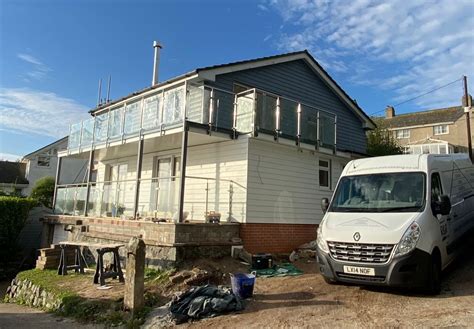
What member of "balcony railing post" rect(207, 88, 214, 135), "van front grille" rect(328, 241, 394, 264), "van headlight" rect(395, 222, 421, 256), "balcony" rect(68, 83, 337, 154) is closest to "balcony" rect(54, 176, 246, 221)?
"balcony railing post" rect(207, 88, 214, 135)

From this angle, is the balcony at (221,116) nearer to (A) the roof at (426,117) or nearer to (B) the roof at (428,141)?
(B) the roof at (428,141)

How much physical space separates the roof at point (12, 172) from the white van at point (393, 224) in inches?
1532

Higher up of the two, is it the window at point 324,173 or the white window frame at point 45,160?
the white window frame at point 45,160

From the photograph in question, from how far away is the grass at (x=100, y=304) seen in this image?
7.56 m

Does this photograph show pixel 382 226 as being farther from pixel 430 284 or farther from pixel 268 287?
pixel 268 287

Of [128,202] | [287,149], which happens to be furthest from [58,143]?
[287,149]

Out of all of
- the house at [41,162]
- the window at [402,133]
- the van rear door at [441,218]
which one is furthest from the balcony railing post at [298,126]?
the window at [402,133]

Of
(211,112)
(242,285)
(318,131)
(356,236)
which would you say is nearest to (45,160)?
(211,112)

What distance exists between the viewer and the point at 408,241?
6703 mm

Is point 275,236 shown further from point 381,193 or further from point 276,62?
point 276,62

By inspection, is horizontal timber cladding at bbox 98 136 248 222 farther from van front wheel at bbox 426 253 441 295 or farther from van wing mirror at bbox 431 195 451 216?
van front wheel at bbox 426 253 441 295

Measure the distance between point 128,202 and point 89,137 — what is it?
15.9 ft

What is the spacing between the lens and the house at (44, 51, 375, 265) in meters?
11.4

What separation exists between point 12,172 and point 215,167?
3625 centimetres
